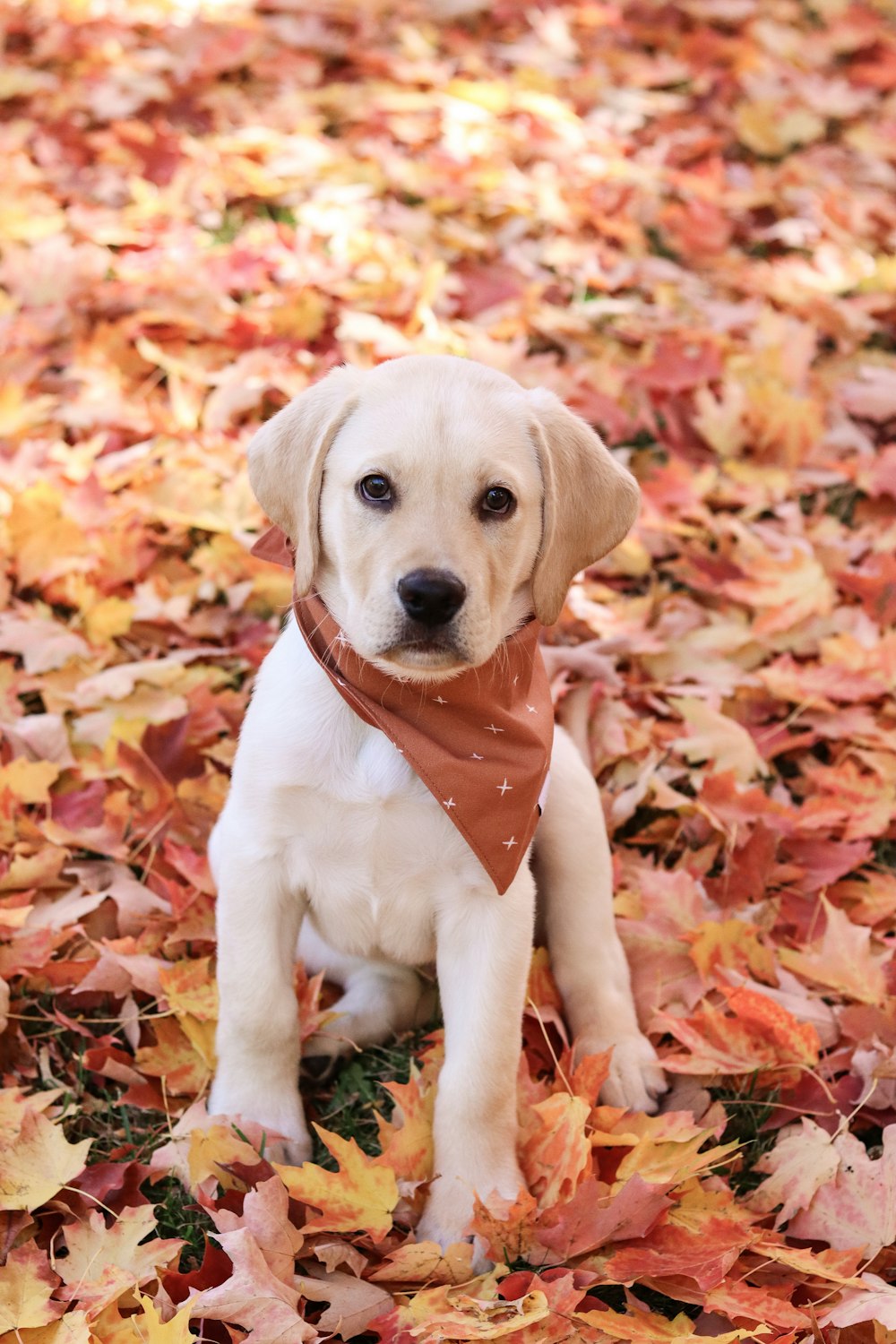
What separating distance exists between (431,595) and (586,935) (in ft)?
3.33

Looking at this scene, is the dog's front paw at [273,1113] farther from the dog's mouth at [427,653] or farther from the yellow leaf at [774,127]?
the yellow leaf at [774,127]

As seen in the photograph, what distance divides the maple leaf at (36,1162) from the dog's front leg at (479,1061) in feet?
2.17

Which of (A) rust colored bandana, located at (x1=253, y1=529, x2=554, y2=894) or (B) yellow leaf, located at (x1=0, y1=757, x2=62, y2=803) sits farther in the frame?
(B) yellow leaf, located at (x1=0, y1=757, x2=62, y2=803)

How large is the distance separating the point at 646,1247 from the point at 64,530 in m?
2.56

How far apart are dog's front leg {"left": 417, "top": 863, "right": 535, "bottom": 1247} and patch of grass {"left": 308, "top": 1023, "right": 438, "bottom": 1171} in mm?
264

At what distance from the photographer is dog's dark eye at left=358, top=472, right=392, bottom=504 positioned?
236 centimetres

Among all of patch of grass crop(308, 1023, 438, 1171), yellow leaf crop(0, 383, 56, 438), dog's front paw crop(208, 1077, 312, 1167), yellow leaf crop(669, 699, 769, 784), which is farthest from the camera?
yellow leaf crop(0, 383, 56, 438)

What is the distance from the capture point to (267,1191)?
2330 millimetres

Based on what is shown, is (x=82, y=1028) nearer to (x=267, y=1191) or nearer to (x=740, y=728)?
(x=267, y=1191)

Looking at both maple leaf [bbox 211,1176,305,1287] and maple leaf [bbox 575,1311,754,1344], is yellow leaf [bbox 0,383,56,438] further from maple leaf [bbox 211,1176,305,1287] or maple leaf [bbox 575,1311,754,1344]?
maple leaf [bbox 575,1311,754,1344]

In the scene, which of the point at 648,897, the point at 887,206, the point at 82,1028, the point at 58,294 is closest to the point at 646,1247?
the point at 648,897

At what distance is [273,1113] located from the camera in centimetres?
260

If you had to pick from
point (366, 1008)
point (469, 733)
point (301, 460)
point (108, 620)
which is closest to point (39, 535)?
point (108, 620)

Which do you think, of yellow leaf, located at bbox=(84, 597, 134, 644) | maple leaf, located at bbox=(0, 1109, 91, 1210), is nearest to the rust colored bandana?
maple leaf, located at bbox=(0, 1109, 91, 1210)
